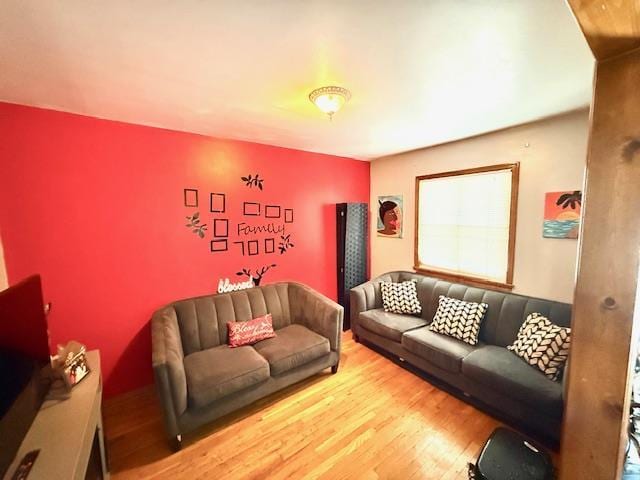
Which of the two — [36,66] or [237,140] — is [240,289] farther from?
[36,66]

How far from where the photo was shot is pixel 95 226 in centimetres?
209

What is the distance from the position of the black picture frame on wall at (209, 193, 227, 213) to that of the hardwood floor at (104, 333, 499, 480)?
1.78 metres

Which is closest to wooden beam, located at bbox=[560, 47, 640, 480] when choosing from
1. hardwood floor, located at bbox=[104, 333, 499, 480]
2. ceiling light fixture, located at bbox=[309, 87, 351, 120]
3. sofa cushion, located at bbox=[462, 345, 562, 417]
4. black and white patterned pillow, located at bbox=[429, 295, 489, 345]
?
sofa cushion, located at bbox=[462, 345, 562, 417]

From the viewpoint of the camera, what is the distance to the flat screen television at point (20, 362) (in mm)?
1009

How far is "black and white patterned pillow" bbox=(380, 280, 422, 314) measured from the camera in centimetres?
306

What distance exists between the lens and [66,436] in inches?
45.2

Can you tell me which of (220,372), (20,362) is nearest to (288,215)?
(220,372)

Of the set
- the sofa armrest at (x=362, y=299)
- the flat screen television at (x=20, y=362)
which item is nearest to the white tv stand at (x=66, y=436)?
the flat screen television at (x=20, y=362)

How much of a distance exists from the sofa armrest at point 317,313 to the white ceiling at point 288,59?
1.76 m

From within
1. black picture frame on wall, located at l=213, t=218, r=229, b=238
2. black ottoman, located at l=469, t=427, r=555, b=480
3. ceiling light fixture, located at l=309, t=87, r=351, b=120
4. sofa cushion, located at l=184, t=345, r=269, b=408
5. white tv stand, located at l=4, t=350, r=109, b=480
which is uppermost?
ceiling light fixture, located at l=309, t=87, r=351, b=120

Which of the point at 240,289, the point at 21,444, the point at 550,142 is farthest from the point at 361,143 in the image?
the point at 21,444

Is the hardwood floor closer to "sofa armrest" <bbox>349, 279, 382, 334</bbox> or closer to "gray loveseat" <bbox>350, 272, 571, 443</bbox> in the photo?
"gray loveseat" <bbox>350, 272, 571, 443</bbox>

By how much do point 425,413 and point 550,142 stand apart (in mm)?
2560

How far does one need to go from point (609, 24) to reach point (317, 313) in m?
2.55
